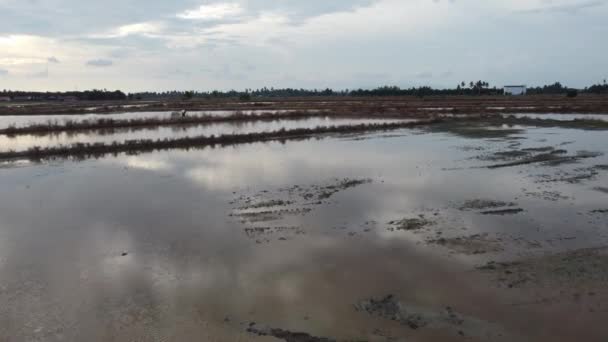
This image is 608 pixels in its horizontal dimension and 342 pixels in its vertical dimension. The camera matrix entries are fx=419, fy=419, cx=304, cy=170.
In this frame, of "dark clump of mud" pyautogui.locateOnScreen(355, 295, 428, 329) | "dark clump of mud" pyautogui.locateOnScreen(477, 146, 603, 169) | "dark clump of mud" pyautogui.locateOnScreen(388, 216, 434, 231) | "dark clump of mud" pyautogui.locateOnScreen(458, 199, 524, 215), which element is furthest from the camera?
"dark clump of mud" pyautogui.locateOnScreen(477, 146, 603, 169)

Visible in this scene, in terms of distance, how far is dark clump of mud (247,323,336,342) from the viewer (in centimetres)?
432

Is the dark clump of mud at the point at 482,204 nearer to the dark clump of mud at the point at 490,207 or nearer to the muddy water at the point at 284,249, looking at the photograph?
the dark clump of mud at the point at 490,207

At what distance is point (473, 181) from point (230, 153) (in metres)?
9.11

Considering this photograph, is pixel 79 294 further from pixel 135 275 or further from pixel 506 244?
pixel 506 244

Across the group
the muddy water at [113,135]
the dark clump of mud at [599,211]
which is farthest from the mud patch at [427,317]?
the muddy water at [113,135]

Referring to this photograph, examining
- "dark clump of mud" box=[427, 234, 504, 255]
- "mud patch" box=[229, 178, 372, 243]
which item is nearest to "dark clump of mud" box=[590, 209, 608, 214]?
"dark clump of mud" box=[427, 234, 504, 255]

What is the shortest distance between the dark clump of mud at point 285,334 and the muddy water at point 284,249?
0.15 ft

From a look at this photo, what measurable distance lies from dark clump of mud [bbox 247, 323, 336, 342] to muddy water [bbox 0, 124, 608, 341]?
0.05 m

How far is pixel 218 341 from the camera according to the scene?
4.39 m

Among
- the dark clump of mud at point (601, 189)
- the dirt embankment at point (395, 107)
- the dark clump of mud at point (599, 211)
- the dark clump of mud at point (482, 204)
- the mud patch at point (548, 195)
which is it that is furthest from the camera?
the dirt embankment at point (395, 107)

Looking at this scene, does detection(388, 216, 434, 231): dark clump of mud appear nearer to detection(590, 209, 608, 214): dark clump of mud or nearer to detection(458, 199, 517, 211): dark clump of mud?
detection(458, 199, 517, 211): dark clump of mud

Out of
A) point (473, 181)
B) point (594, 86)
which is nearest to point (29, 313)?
point (473, 181)

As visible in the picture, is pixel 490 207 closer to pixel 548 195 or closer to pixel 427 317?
pixel 548 195

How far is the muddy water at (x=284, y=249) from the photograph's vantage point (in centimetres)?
466
